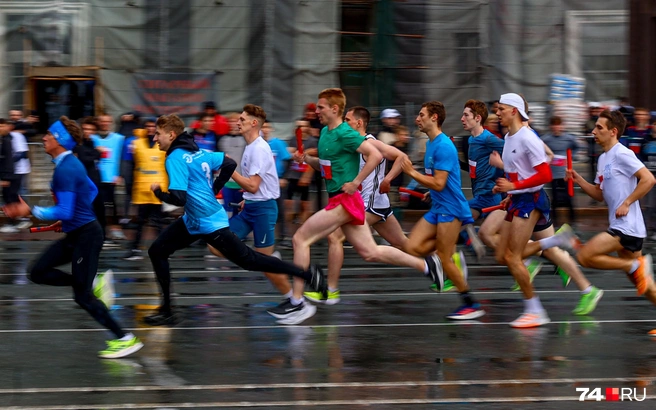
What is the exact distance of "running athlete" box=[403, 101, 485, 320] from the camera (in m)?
9.10

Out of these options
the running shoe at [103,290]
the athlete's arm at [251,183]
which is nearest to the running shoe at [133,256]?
the athlete's arm at [251,183]

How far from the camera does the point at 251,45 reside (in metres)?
21.2

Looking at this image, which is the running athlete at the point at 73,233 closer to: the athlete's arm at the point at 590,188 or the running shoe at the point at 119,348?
the running shoe at the point at 119,348

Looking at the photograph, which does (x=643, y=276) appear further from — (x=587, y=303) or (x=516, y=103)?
(x=516, y=103)

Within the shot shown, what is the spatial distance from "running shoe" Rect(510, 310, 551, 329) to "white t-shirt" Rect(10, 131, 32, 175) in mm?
9666

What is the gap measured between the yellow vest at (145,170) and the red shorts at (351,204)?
5.40m

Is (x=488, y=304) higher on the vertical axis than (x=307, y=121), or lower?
lower

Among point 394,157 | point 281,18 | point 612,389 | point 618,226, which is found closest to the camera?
point 612,389

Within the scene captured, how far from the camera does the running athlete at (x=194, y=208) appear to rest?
8.32 m

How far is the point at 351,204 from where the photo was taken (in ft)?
29.8

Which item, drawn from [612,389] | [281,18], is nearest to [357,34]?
[281,18]

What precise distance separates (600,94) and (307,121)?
8234 mm

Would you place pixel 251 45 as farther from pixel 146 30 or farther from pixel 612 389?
pixel 612 389

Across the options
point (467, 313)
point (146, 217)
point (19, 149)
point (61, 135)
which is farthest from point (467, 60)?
point (61, 135)
